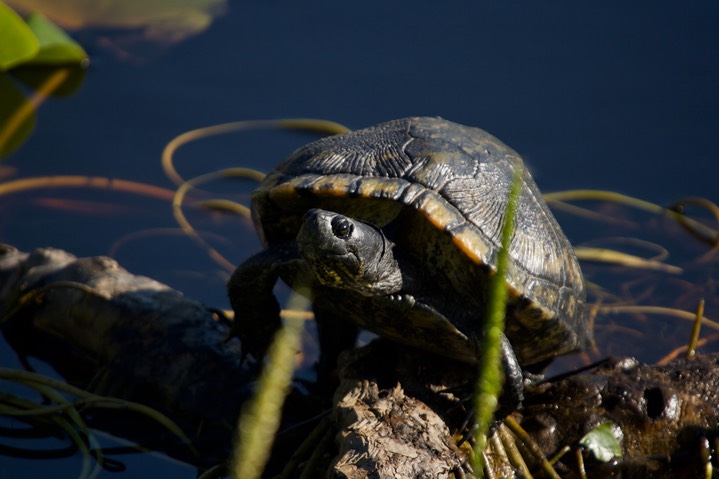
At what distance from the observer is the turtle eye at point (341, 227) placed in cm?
221

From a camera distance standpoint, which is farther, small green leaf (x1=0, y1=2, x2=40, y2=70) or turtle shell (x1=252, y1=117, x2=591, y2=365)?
small green leaf (x1=0, y1=2, x2=40, y2=70)

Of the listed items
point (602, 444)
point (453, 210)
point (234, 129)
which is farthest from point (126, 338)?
point (234, 129)

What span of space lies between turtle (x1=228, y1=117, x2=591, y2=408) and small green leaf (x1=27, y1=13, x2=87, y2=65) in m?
2.49

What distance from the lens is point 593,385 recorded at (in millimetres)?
2355

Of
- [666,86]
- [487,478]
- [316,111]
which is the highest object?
[666,86]

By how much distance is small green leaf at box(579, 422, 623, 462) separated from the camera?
2.20 meters

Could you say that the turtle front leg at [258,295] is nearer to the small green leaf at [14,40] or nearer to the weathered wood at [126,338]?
the weathered wood at [126,338]

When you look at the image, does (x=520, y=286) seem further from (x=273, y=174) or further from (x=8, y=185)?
(x=8, y=185)

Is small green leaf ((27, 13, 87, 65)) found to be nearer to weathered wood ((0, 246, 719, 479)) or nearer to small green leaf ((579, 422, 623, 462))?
weathered wood ((0, 246, 719, 479))

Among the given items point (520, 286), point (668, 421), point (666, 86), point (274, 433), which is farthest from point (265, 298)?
point (666, 86)

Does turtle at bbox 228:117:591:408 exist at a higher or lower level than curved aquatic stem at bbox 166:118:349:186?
lower

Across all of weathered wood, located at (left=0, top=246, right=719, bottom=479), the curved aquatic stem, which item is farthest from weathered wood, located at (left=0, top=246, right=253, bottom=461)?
the curved aquatic stem

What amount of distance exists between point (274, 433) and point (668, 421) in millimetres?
1033

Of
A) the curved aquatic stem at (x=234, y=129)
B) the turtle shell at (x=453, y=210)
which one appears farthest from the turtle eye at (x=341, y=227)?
the curved aquatic stem at (x=234, y=129)
